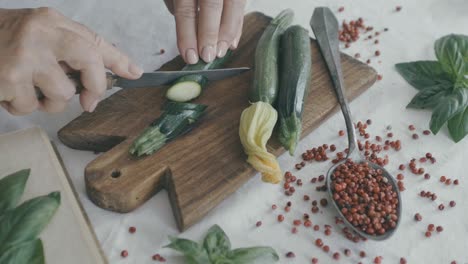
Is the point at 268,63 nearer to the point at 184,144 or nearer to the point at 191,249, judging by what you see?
the point at 184,144

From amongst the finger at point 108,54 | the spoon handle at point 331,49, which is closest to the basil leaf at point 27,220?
the finger at point 108,54

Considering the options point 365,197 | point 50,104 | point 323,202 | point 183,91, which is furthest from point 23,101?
point 365,197

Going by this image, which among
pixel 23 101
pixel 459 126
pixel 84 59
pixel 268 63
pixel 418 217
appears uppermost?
pixel 84 59

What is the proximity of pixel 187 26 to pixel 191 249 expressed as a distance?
89 cm

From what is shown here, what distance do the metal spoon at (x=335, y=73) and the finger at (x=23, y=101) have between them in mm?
1039

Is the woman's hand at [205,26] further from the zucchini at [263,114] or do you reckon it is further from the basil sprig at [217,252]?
the basil sprig at [217,252]

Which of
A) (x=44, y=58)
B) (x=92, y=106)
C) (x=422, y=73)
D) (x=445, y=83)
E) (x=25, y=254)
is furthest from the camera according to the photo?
(x=422, y=73)

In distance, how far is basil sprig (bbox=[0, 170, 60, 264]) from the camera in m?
1.57

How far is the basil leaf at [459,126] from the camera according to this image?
2.13 metres

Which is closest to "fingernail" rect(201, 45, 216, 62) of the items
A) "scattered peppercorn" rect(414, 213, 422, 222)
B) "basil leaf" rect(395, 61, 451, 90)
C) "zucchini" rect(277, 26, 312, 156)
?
"zucchini" rect(277, 26, 312, 156)

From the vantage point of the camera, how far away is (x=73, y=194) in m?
1.82

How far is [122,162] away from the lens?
1.91 metres

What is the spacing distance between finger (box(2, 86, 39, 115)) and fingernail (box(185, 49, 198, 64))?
61 cm

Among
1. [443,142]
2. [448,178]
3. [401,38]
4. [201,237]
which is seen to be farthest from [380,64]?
[201,237]
